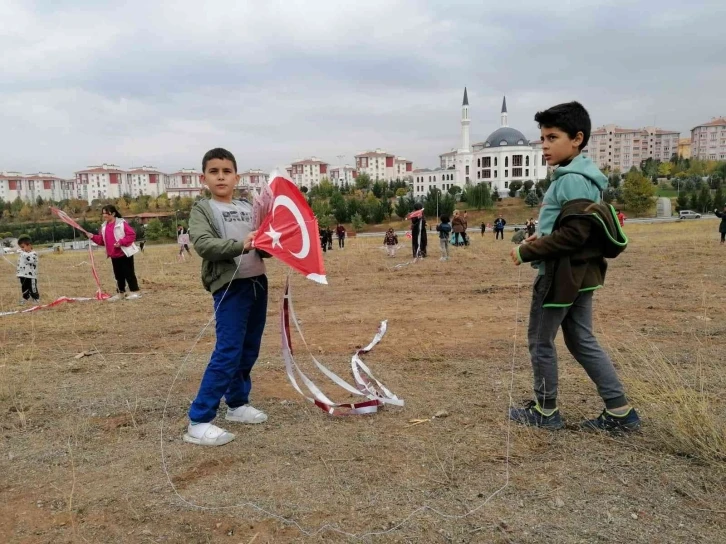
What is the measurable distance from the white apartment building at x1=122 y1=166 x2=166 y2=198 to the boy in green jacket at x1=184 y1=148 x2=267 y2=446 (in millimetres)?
160288

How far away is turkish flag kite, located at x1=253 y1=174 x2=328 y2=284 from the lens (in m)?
3.17

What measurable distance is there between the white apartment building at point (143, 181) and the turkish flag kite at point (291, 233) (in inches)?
6318

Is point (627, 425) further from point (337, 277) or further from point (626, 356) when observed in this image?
point (337, 277)

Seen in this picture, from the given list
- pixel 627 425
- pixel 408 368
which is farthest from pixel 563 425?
pixel 408 368

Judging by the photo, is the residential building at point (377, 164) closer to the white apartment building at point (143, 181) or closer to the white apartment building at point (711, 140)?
the white apartment building at point (143, 181)

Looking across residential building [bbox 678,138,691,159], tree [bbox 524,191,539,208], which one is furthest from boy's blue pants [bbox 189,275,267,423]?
residential building [bbox 678,138,691,159]

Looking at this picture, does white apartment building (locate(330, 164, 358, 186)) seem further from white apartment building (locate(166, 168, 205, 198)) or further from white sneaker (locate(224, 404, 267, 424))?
white sneaker (locate(224, 404, 267, 424))

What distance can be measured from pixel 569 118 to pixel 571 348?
1.39 m

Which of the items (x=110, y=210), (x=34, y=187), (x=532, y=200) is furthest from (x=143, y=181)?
(x=110, y=210)

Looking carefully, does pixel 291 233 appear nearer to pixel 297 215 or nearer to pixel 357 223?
pixel 297 215

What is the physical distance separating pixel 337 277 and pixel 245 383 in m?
9.02

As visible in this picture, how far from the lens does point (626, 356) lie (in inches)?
185

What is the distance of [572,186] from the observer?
2.97 m

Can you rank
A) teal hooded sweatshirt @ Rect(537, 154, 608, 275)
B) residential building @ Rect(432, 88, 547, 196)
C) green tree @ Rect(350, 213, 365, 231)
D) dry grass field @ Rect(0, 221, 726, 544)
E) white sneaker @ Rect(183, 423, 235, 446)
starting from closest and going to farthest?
1. dry grass field @ Rect(0, 221, 726, 544)
2. teal hooded sweatshirt @ Rect(537, 154, 608, 275)
3. white sneaker @ Rect(183, 423, 235, 446)
4. green tree @ Rect(350, 213, 365, 231)
5. residential building @ Rect(432, 88, 547, 196)
